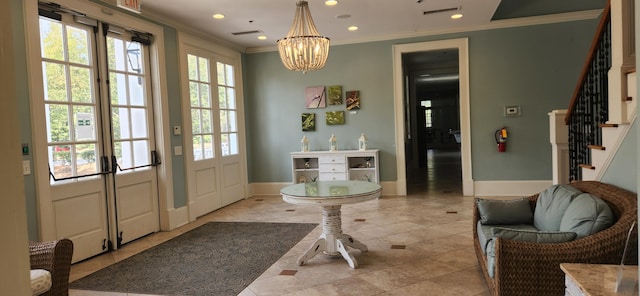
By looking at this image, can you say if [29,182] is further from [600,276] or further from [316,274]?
[600,276]

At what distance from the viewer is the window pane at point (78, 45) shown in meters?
4.23

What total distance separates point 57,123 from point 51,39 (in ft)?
2.63

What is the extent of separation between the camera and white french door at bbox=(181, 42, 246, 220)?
6.09 m

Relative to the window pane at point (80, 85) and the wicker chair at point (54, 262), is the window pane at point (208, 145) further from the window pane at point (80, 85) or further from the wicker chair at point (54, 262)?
the wicker chair at point (54, 262)

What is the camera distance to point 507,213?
3.38 meters

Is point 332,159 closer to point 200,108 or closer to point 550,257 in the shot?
point 200,108

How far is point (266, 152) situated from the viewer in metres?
7.91

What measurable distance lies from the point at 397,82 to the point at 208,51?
3.13 m

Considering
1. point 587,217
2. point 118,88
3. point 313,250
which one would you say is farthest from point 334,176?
point 587,217

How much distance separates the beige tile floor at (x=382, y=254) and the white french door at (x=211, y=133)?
41 cm

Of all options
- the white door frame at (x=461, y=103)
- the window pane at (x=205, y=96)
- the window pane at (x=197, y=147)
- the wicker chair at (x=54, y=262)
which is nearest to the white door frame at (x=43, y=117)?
the window pane at (x=197, y=147)

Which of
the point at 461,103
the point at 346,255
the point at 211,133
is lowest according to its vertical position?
the point at 346,255

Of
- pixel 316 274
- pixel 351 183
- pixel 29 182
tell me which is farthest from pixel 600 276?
pixel 29 182

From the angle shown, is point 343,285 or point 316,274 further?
point 316,274
